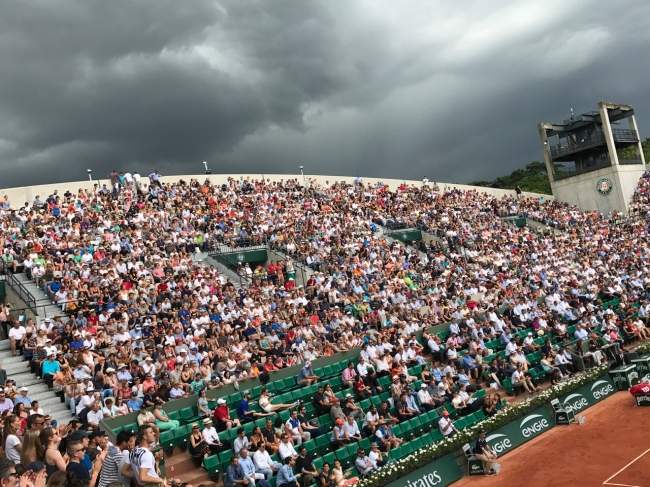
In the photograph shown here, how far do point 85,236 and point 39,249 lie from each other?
8.29 ft

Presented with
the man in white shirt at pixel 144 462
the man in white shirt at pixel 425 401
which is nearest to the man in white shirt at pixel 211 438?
the man in white shirt at pixel 425 401

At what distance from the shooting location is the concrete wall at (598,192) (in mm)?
52500

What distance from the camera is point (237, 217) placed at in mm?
33906

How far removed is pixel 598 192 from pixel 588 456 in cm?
4315

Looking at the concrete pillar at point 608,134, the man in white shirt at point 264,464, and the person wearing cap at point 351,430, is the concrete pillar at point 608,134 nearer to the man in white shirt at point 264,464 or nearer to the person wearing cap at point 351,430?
the person wearing cap at point 351,430

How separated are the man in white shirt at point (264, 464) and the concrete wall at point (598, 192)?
47909 mm

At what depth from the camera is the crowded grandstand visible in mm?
14094

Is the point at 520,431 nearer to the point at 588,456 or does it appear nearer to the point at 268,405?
the point at 588,456

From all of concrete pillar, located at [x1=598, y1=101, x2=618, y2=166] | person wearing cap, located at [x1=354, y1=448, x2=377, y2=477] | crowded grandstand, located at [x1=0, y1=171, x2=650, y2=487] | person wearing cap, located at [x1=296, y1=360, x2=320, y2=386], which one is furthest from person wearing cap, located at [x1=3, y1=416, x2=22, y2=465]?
concrete pillar, located at [x1=598, y1=101, x2=618, y2=166]

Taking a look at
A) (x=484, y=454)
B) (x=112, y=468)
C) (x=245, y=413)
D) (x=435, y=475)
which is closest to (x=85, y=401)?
(x=245, y=413)

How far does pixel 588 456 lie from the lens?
51.7 feet

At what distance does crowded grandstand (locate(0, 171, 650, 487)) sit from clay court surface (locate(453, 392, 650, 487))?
3.52 feet

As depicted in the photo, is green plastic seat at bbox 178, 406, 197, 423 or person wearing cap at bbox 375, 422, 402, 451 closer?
green plastic seat at bbox 178, 406, 197, 423

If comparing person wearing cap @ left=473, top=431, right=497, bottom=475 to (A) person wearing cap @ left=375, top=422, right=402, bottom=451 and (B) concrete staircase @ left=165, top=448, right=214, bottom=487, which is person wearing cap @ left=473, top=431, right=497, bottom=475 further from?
(B) concrete staircase @ left=165, top=448, right=214, bottom=487
